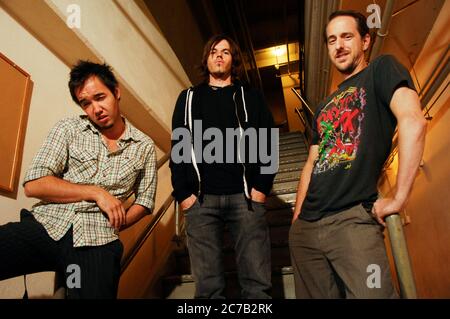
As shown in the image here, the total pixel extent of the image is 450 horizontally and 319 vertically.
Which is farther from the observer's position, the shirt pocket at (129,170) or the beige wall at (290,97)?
the beige wall at (290,97)

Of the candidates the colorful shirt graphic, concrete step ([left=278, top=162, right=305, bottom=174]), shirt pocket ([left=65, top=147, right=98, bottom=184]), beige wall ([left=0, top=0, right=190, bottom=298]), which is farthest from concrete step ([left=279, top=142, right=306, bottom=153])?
shirt pocket ([left=65, top=147, right=98, bottom=184])

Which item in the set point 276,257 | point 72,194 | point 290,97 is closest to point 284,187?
point 276,257

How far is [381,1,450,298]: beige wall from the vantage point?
261cm

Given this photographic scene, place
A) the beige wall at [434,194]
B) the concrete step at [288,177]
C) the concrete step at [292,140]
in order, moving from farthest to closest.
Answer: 1. the concrete step at [292,140]
2. the concrete step at [288,177]
3. the beige wall at [434,194]

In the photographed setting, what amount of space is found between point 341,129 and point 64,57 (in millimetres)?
2024

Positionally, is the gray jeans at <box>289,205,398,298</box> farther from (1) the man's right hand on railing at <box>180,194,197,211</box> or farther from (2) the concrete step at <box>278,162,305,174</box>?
(2) the concrete step at <box>278,162,305,174</box>

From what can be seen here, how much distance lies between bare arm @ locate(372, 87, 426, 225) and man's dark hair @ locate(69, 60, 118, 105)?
1.21m

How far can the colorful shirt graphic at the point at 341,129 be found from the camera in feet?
4.06

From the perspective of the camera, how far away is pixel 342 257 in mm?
1122

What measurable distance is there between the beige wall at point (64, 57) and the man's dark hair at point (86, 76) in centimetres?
58

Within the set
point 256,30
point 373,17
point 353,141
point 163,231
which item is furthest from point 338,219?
point 256,30

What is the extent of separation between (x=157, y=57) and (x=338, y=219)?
329 centimetres

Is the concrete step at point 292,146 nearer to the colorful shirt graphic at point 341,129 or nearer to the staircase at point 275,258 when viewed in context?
the staircase at point 275,258

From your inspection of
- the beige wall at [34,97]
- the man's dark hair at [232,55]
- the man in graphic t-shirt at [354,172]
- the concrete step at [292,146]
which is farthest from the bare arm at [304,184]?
the concrete step at [292,146]
